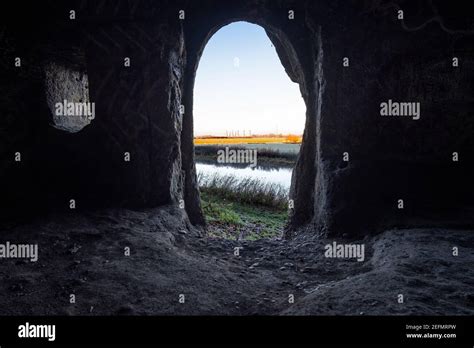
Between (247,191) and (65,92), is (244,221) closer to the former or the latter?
(247,191)

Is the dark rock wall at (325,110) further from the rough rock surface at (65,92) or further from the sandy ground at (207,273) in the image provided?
the sandy ground at (207,273)

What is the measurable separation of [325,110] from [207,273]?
2294 mm

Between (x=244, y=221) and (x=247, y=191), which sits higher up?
(x=247, y=191)

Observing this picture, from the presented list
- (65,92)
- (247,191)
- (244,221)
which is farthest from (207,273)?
(247,191)

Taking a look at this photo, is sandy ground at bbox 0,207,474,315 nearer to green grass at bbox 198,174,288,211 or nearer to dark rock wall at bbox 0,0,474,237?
dark rock wall at bbox 0,0,474,237

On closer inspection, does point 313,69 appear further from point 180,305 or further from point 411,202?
point 180,305

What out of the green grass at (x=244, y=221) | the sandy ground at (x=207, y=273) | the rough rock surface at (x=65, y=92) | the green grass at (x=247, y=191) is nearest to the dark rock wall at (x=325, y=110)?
the rough rock surface at (x=65, y=92)

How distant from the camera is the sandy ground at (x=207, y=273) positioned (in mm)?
2352

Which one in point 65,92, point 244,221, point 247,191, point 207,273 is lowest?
point 244,221

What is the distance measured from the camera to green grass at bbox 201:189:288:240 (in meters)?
7.57

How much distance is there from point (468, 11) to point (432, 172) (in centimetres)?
170

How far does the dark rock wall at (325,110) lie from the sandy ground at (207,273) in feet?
1.30

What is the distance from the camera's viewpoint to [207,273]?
3082 mm

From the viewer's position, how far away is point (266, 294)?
114 inches
